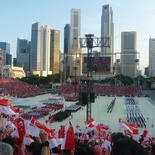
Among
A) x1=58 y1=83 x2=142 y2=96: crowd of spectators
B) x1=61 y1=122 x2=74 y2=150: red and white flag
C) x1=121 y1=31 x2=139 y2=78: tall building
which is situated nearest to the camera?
x1=61 y1=122 x2=74 y2=150: red and white flag

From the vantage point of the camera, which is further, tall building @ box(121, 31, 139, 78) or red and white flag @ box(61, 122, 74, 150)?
tall building @ box(121, 31, 139, 78)

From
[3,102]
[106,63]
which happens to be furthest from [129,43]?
[3,102]

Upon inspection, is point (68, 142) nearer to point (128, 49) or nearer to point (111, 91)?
point (111, 91)

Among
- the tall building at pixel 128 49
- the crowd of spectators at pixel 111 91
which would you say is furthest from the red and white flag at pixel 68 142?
the tall building at pixel 128 49

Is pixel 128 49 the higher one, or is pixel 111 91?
pixel 128 49

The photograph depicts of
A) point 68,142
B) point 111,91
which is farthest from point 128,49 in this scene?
point 68,142

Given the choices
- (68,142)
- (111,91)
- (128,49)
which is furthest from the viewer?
(128,49)

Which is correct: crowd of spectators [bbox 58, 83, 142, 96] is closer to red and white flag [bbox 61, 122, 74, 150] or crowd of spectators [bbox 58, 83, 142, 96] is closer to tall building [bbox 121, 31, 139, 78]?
red and white flag [bbox 61, 122, 74, 150]

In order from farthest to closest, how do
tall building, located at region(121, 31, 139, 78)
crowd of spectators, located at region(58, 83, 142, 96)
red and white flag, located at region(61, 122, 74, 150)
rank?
tall building, located at region(121, 31, 139, 78)
crowd of spectators, located at region(58, 83, 142, 96)
red and white flag, located at region(61, 122, 74, 150)

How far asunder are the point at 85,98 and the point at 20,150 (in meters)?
15.2

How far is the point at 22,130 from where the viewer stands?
19.8 ft

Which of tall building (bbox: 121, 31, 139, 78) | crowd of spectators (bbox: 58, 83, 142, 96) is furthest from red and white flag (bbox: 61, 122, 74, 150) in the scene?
tall building (bbox: 121, 31, 139, 78)

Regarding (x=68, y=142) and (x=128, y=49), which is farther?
(x=128, y=49)

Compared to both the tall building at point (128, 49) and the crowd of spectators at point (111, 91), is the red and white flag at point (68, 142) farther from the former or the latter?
the tall building at point (128, 49)
